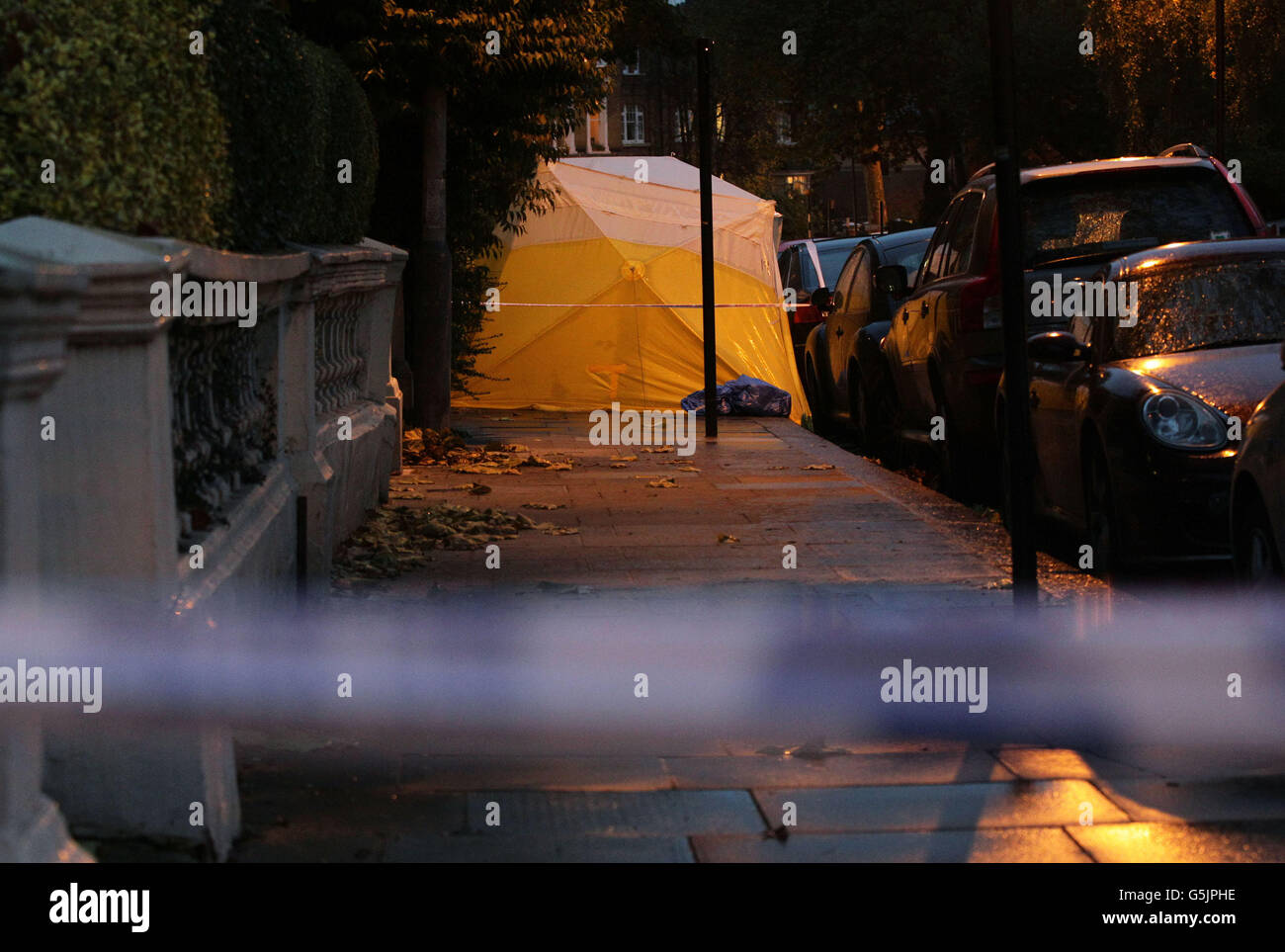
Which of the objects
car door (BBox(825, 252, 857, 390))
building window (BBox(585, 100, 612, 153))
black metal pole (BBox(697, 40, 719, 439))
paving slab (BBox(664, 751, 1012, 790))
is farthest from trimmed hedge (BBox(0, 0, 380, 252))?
building window (BBox(585, 100, 612, 153))

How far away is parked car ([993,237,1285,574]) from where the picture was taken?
25.0 feet

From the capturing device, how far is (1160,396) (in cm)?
782

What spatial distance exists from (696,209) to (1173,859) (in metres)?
17.2

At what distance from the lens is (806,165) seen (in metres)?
92.1

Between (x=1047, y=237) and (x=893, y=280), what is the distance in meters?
2.92

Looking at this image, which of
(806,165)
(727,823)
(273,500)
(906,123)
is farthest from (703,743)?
(806,165)

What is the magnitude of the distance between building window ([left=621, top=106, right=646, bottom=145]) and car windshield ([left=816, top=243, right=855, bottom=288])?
255 ft

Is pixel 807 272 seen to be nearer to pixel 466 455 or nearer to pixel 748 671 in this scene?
pixel 466 455

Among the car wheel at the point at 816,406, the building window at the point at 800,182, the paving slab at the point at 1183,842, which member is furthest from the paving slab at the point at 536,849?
the building window at the point at 800,182

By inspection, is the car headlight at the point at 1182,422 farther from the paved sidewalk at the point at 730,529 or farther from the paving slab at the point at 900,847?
the paving slab at the point at 900,847

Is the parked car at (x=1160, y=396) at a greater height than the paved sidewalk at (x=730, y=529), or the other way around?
the parked car at (x=1160, y=396)

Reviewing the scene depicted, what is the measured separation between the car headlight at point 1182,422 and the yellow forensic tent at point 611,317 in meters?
12.3

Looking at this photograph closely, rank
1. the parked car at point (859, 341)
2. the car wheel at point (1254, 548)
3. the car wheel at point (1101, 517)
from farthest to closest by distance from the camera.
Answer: the parked car at point (859, 341)
the car wheel at point (1101, 517)
the car wheel at point (1254, 548)

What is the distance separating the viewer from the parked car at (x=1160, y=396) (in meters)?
7.61
